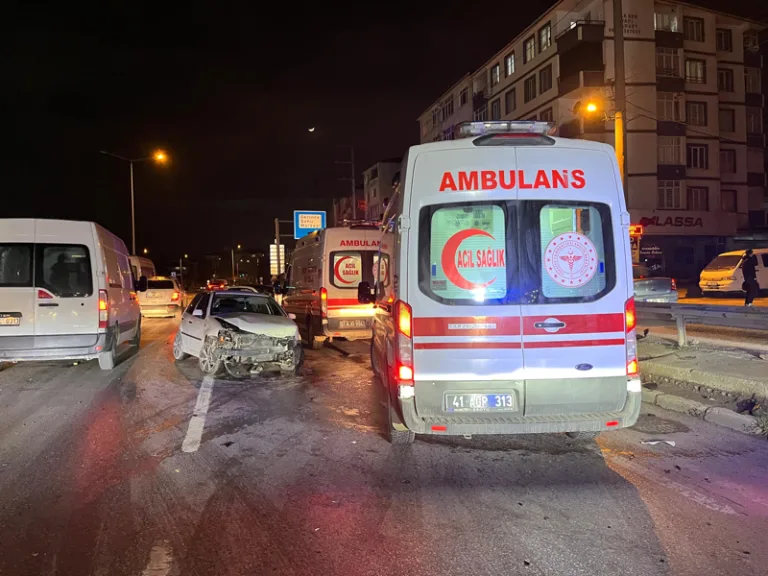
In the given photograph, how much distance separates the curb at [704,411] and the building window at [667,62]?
37717mm

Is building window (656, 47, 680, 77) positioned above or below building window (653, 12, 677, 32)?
below

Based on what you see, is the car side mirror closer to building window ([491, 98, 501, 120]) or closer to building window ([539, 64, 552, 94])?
building window ([539, 64, 552, 94])

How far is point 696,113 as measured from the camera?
131 feet

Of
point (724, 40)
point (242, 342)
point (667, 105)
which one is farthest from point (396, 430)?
point (724, 40)

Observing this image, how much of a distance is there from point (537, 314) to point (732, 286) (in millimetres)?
20540

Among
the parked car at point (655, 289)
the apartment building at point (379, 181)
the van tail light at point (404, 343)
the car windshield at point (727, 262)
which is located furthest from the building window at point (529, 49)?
the van tail light at point (404, 343)

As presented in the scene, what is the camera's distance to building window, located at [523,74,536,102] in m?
41.1

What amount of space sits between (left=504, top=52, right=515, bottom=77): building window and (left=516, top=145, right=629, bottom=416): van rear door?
4285cm

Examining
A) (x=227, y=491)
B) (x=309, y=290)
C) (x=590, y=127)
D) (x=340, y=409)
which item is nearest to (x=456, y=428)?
(x=227, y=491)

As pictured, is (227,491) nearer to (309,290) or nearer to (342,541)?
(342,541)

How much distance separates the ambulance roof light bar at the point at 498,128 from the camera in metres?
4.83

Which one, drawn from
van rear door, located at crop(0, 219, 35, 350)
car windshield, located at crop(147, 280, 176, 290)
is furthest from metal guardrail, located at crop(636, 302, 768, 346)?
car windshield, located at crop(147, 280, 176, 290)

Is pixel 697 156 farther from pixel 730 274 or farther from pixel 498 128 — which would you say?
pixel 498 128

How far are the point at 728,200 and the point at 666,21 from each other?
1354 centimetres
